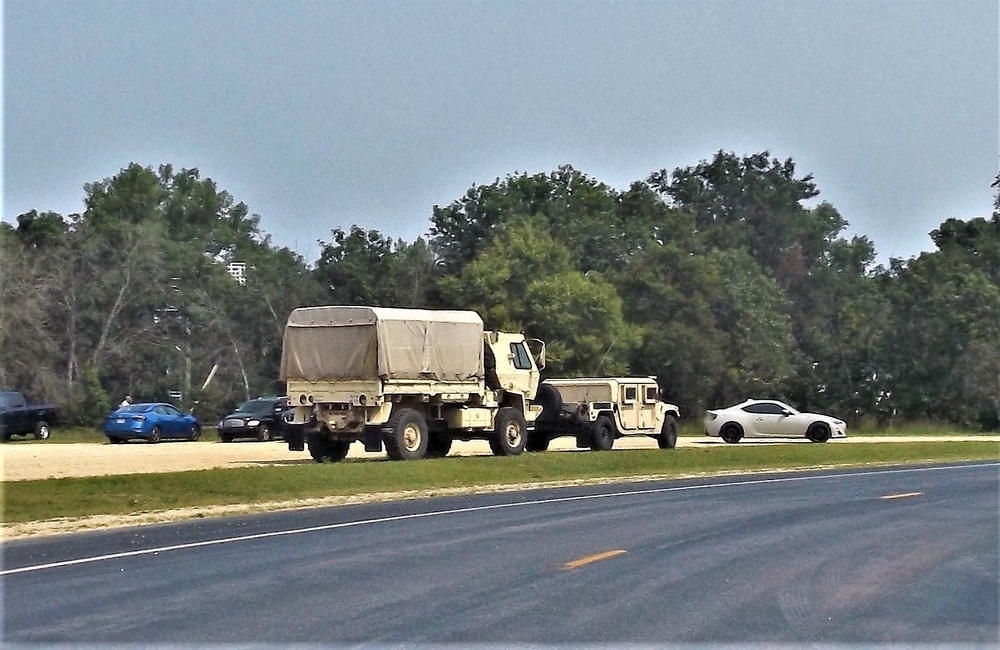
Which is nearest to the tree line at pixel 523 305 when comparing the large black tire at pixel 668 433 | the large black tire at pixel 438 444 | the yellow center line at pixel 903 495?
the large black tire at pixel 668 433

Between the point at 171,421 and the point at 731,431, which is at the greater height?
the point at 171,421

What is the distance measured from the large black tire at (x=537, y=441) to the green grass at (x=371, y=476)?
256 centimetres

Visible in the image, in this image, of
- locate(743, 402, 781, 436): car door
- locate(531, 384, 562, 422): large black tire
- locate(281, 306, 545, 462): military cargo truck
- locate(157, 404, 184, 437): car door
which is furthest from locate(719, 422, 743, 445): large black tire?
locate(157, 404, 184, 437): car door

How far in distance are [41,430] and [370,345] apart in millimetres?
23793

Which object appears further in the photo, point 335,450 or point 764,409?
point 764,409

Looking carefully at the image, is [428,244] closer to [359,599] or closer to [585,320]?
[585,320]

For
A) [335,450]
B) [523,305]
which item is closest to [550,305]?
[523,305]

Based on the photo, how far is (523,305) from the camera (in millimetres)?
67000

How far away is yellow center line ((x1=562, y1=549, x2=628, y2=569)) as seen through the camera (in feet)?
48.4

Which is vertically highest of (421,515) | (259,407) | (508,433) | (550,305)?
(550,305)

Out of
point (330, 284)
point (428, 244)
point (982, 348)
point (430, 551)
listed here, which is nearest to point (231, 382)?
point (330, 284)

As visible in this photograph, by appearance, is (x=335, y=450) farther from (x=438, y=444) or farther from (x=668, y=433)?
(x=668, y=433)

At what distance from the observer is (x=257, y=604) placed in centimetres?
1200

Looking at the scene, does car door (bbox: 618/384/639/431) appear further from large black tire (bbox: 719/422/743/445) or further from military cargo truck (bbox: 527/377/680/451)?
large black tire (bbox: 719/422/743/445)
